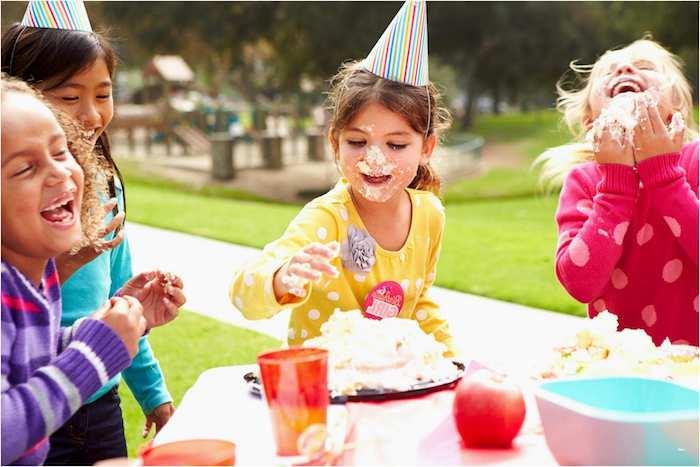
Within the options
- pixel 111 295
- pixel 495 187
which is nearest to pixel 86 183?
pixel 111 295

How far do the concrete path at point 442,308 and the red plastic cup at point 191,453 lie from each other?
233cm

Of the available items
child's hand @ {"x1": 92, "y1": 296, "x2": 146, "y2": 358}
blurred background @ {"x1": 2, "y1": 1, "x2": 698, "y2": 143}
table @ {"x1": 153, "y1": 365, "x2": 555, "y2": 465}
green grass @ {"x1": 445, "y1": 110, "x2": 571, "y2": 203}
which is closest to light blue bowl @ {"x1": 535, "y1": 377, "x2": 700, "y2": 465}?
table @ {"x1": 153, "y1": 365, "x2": 555, "y2": 465}

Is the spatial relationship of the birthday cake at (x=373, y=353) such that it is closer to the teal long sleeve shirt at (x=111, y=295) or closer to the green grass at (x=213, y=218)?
the teal long sleeve shirt at (x=111, y=295)

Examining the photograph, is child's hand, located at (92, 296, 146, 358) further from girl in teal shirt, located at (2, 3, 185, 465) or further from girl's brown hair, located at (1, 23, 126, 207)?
girl's brown hair, located at (1, 23, 126, 207)

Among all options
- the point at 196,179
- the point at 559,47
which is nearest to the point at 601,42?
the point at 559,47

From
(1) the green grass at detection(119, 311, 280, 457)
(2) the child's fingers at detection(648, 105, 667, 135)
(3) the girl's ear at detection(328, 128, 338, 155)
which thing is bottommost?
(1) the green grass at detection(119, 311, 280, 457)

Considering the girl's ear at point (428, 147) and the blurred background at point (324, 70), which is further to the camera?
the blurred background at point (324, 70)

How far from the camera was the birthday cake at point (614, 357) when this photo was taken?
187cm

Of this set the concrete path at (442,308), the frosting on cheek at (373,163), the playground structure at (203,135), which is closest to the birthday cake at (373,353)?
the frosting on cheek at (373,163)

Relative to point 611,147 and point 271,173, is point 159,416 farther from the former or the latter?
point 271,173

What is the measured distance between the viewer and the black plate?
1.80 m

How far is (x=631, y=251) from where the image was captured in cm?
290

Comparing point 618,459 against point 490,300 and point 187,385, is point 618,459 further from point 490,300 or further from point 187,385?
point 490,300

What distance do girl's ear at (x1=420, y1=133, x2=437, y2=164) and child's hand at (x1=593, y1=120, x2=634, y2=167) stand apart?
47cm
